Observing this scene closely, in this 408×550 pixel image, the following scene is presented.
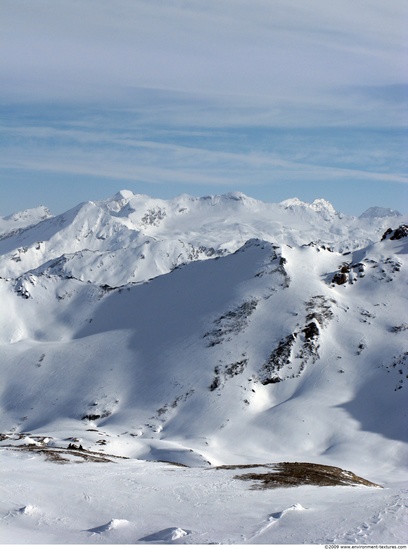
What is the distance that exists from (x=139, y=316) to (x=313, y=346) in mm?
56321

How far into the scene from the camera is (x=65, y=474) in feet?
155

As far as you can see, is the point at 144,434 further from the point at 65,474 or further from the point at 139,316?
the point at 65,474

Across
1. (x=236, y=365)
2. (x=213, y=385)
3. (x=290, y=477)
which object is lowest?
(x=213, y=385)

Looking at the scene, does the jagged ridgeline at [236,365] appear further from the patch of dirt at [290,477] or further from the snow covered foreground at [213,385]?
the patch of dirt at [290,477]

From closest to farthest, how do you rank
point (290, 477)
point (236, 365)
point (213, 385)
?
point (290, 477) → point (213, 385) → point (236, 365)

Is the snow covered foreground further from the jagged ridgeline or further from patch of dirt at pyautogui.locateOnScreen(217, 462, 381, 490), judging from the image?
patch of dirt at pyautogui.locateOnScreen(217, 462, 381, 490)

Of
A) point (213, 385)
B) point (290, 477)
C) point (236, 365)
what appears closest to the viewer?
point (290, 477)

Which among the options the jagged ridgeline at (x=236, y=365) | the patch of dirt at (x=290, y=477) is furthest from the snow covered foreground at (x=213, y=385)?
the patch of dirt at (x=290, y=477)

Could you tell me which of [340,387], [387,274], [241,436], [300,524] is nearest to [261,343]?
[340,387]

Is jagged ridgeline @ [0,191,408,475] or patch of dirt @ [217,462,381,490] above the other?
patch of dirt @ [217,462,381,490]

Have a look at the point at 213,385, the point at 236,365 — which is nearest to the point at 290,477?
the point at 213,385

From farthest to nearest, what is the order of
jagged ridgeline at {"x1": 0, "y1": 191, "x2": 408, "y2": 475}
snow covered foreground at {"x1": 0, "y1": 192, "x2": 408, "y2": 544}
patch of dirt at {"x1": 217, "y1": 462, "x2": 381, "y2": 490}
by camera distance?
jagged ridgeline at {"x1": 0, "y1": 191, "x2": 408, "y2": 475} < patch of dirt at {"x1": 217, "y1": 462, "x2": 381, "y2": 490} < snow covered foreground at {"x1": 0, "y1": 192, "x2": 408, "y2": 544}

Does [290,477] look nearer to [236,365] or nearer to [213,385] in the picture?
[213,385]

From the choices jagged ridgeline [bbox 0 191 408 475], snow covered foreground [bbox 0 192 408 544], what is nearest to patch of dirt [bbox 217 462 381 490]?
snow covered foreground [bbox 0 192 408 544]
